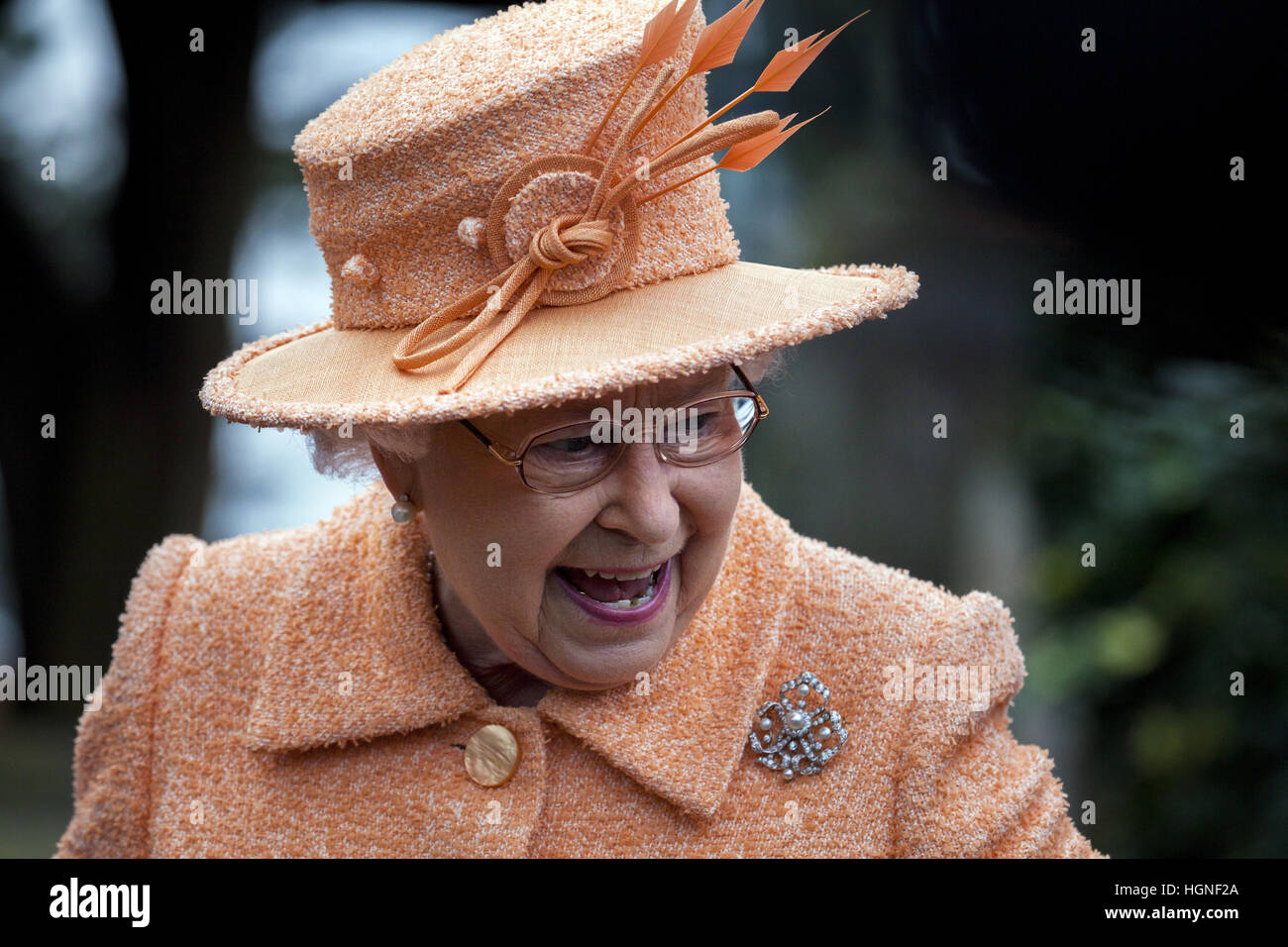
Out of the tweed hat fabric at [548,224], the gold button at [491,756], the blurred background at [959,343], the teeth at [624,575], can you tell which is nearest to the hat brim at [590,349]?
the tweed hat fabric at [548,224]

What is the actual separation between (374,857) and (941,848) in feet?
3.16

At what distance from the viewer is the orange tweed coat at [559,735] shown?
188 cm

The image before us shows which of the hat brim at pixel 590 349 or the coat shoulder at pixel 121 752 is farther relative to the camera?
the coat shoulder at pixel 121 752

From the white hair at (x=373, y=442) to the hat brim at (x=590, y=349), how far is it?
118 mm

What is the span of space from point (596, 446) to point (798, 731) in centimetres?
66

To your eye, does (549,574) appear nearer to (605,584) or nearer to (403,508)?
(605,584)

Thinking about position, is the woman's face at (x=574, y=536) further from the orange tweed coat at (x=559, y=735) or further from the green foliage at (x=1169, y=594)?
the green foliage at (x=1169, y=594)

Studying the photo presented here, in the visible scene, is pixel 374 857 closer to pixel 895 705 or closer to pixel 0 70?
pixel 895 705

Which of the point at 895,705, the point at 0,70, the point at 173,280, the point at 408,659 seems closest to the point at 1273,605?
the point at 895,705

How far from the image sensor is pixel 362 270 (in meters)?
1.75

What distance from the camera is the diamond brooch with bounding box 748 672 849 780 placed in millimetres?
1920

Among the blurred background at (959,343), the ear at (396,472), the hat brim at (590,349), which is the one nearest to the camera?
the hat brim at (590,349)

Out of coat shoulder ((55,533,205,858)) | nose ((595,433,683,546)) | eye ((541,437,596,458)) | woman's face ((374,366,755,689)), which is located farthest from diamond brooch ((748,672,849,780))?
coat shoulder ((55,533,205,858))

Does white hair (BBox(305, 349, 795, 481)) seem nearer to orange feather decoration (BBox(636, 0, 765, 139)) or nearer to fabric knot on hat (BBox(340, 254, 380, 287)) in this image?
fabric knot on hat (BBox(340, 254, 380, 287))
